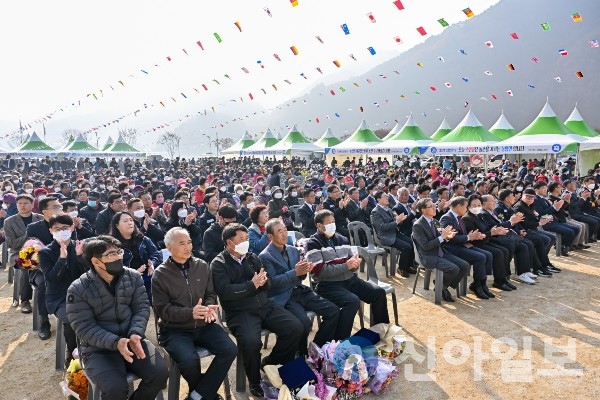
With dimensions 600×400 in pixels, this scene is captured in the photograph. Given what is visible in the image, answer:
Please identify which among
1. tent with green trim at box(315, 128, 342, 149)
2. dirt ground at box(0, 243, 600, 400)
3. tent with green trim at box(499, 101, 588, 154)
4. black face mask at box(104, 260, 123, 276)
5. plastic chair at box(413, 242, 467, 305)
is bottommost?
dirt ground at box(0, 243, 600, 400)

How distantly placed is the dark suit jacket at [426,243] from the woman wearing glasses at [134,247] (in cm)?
356

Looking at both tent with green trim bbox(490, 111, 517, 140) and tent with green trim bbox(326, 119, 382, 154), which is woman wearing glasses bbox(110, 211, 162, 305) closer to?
tent with green trim bbox(326, 119, 382, 154)

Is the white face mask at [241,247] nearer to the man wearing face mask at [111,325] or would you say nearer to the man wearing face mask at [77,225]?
the man wearing face mask at [111,325]

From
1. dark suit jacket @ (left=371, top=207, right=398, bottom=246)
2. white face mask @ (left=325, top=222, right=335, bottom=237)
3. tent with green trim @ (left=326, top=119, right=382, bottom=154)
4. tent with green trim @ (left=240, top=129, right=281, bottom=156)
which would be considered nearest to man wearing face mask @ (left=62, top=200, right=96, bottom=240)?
white face mask @ (left=325, top=222, right=335, bottom=237)

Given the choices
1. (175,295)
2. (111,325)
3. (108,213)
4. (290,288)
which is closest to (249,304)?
(290,288)

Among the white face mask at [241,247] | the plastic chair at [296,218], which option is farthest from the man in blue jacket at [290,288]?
the plastic chair at [296,218]

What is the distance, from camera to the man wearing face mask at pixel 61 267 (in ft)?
14.4

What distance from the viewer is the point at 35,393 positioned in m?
4.09

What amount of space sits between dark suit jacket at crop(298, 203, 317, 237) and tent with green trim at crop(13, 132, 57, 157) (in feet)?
76.8

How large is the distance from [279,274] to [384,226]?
3.51 m

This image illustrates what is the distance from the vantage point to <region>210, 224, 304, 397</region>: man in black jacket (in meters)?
4.09

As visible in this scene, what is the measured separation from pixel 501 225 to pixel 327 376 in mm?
4665

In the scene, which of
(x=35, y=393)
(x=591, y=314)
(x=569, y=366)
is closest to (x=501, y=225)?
(x=591, y=314)

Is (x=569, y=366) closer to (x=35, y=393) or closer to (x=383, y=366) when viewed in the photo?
(x=383, y=366)
